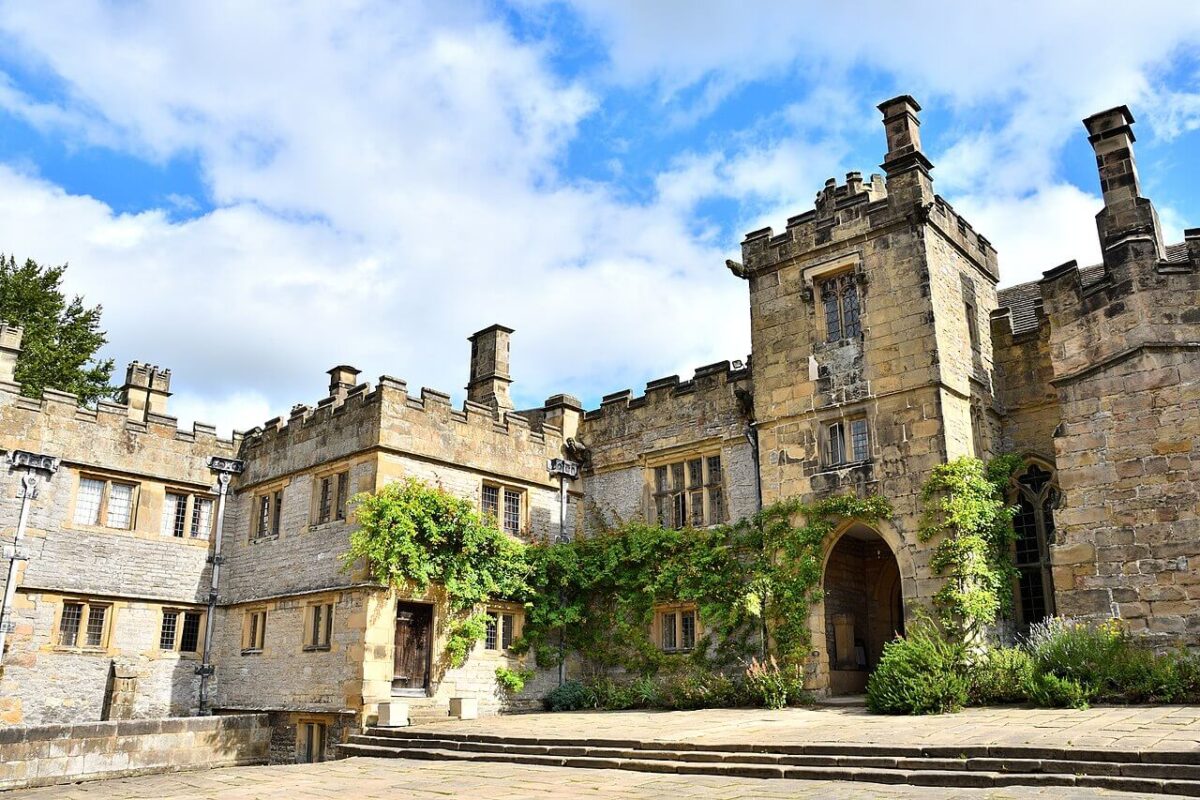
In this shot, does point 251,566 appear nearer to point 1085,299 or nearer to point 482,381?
point 482,381

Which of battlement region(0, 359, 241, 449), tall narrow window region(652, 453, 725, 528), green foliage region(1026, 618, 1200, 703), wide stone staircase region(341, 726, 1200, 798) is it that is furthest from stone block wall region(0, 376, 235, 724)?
green foliage region(1026, 618, 1200, 703)

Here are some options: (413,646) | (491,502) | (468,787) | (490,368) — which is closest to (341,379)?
(490,368)

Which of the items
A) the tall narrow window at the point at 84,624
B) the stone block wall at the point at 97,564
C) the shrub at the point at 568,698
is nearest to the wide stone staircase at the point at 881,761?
the shrub at the point at 568,698

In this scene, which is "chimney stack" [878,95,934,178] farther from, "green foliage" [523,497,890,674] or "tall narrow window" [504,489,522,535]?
"tall narrow window" [504,489,522,535]

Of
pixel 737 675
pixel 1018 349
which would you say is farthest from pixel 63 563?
pixel 1018 349

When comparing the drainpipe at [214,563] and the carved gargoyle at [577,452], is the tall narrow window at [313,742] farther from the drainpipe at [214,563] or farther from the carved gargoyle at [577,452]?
the carved gargoyle at [577,452]

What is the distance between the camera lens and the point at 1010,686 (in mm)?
A: 13859

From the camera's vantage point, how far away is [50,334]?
31531mm

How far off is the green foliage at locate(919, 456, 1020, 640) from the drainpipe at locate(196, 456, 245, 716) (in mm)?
14721

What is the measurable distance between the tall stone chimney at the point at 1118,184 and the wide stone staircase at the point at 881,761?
938 centimetres

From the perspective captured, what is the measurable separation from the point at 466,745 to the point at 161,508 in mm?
10352

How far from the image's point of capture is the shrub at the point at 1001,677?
1377 cm

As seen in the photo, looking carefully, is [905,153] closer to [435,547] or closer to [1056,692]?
[1056,692]

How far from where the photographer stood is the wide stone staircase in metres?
8.40
